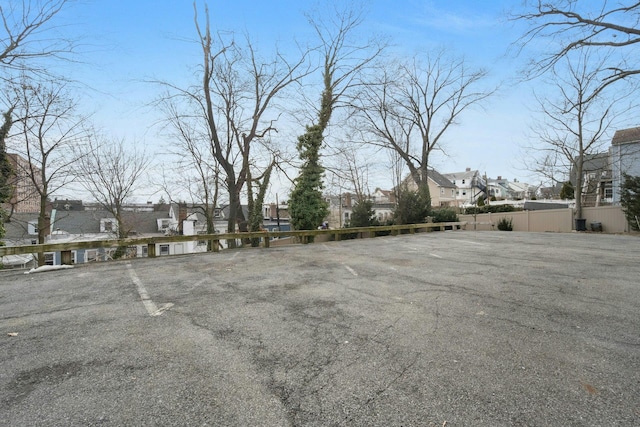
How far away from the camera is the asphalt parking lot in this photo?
7.66ft

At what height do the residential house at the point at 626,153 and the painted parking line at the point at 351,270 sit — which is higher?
the residential house at the point at 626,153

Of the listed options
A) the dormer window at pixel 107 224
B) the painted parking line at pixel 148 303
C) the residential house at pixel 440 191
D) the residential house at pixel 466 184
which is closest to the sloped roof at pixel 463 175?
the residential house at pixel 466 184

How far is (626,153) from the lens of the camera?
23422 millimetres

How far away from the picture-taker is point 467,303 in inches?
190

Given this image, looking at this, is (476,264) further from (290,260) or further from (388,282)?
(290,260)

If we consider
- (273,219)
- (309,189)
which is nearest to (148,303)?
(309,189)

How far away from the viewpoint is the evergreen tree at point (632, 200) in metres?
18.7

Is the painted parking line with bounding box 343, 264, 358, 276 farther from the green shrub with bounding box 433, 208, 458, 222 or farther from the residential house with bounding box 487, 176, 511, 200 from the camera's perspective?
the residential house with bounding box 487, 176, 511, 200

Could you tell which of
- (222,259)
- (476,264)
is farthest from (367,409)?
(222,259)

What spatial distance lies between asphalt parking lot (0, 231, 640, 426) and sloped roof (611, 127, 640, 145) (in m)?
25.1

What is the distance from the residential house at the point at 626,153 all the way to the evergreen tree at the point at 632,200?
4365 millimetres

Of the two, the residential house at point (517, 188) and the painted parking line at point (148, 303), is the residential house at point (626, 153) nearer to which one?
the painted parking line at point (148, 303)

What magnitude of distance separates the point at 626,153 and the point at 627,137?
214 cm

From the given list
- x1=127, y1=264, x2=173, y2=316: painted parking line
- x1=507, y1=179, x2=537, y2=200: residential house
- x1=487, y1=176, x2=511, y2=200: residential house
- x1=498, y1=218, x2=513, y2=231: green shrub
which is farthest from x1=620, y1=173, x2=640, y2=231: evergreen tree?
→ x1=507, y1=179, x2=537, y2=200: residential house
